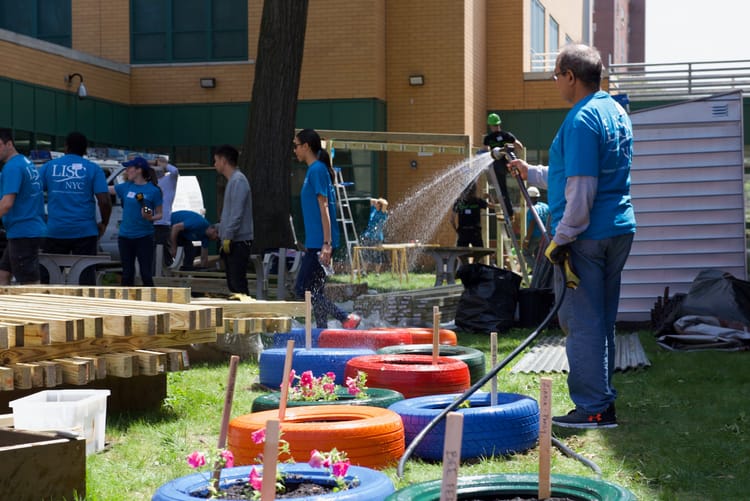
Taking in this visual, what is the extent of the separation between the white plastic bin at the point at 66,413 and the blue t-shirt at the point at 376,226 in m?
16.5

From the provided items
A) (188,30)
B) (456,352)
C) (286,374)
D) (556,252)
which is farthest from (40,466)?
(188,30)

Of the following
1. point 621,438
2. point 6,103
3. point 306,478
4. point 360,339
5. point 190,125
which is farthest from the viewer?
point 190,125

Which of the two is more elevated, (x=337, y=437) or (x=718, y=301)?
(x=718, y=301)

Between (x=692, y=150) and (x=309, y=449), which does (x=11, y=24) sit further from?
(x=309, y=449)

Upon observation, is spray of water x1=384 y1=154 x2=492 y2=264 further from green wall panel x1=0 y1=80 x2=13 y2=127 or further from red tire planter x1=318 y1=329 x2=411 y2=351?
red tire planter x1=318 y1=329 x2=411 y2=351

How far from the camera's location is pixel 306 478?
150 inches

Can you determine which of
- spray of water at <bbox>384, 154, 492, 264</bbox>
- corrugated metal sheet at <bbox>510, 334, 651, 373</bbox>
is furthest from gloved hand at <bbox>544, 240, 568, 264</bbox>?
spray of water at <bbox>384, 154, 492, 264</bbox>

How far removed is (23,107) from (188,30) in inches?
221

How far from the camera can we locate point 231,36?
2603 centimetres

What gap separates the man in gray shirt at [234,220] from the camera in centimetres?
979

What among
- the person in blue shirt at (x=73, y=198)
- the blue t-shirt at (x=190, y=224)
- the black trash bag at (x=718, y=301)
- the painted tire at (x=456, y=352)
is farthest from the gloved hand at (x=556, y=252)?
the blue t-shirt at (x=190, y=224)

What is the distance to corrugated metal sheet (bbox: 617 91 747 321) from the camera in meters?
11.9

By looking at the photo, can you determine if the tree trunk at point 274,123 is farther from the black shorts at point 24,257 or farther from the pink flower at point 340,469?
the pink flower at point 340,469

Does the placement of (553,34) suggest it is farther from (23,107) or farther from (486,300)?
(486,300)
